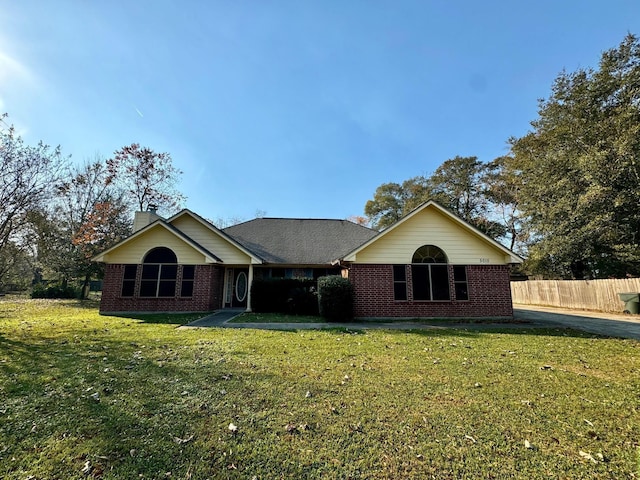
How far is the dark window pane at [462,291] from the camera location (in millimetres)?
13000

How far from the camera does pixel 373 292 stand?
12.8 metres

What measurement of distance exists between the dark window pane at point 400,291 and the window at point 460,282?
2277 mm

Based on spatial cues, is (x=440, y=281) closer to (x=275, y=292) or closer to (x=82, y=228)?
(x=275, y=292)

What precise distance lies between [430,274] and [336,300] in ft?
14.8

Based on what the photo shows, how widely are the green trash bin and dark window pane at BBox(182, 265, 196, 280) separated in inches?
899

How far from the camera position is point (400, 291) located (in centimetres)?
1296

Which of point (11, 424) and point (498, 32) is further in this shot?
point (498, 32)

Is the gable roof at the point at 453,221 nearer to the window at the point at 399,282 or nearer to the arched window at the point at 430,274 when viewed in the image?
the arched window at the point at 430,274

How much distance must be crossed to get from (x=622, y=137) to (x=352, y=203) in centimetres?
2687

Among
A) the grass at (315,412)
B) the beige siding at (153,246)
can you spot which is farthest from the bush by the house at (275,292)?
the grass at (315,412)

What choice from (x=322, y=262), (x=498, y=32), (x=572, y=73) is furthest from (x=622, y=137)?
(x=322, y=262)

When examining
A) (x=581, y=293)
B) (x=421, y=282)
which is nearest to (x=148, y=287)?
(x=421, y=282)

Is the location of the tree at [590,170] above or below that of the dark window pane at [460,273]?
above

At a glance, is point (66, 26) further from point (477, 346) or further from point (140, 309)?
point (477, 346)
